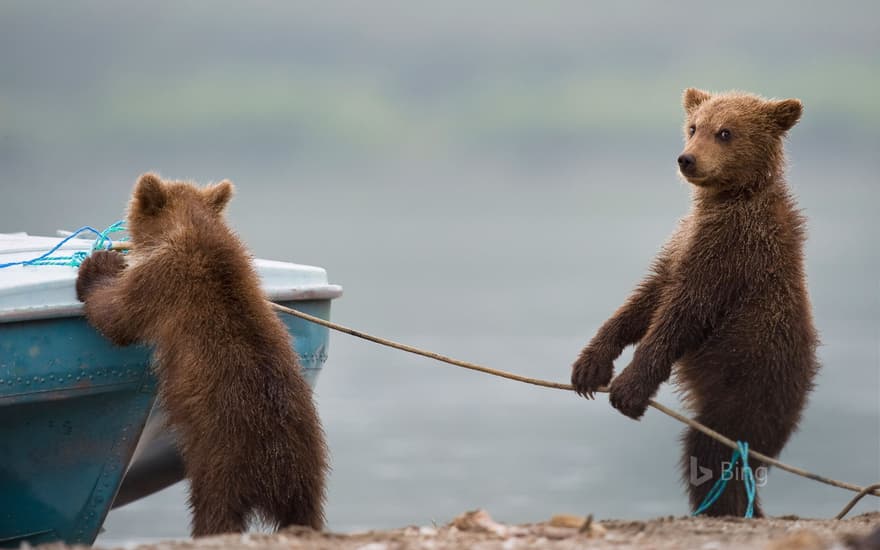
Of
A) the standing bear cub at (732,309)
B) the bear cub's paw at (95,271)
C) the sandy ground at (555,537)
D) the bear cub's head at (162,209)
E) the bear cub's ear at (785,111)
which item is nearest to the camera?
the sandy ground at (555,537)

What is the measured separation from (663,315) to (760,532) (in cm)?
114

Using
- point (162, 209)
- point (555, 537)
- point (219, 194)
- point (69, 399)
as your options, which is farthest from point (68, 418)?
point (555, 537)

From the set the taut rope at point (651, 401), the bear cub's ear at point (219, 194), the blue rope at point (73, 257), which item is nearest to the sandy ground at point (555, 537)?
the taut rope at point (651, 401)

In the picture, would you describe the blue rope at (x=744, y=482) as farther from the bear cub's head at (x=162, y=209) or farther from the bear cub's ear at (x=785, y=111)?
the bear cub's head at (x=162, y=209)

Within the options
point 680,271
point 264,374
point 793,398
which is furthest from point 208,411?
point 793,398

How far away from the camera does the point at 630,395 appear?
18.2ft

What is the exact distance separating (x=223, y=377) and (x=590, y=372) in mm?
1782

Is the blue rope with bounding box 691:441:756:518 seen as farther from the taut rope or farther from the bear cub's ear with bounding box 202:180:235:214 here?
the bear cub's ear with bounding box 202:180:235:214

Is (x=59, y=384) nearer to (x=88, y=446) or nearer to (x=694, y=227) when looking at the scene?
(x=88, y=446)

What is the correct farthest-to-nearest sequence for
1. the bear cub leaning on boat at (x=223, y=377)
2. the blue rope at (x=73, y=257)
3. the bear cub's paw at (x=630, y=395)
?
the blue rope at (x=73, y=257)
the bear cub's paw at (x=630, y=395)
the bear cub leaning on boat at (x=223, y=377)

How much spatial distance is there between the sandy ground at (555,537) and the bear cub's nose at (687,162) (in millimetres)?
1676

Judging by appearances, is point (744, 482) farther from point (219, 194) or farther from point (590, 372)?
point (219, 194)

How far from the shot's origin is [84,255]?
704 centimetres

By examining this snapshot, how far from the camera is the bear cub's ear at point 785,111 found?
228 inches
